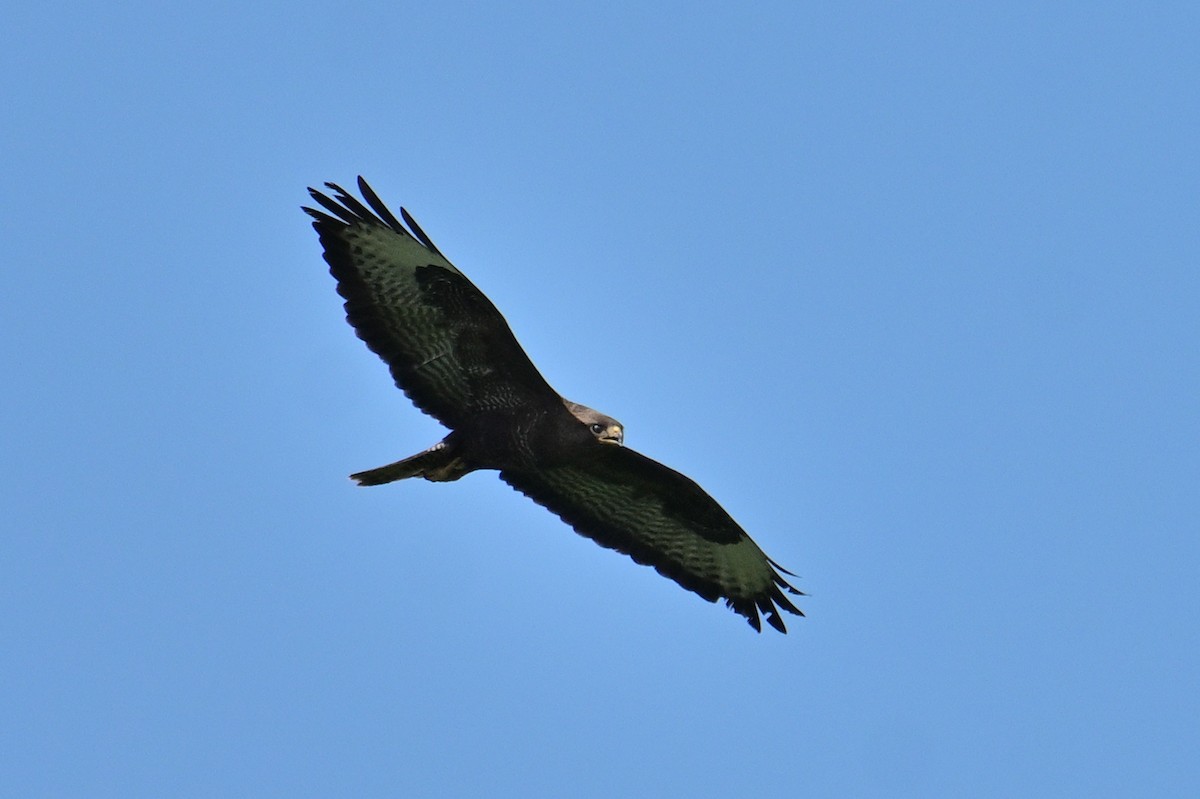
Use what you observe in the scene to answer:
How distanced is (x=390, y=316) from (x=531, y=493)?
79.0 inches

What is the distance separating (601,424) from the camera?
14867mm

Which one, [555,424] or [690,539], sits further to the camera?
[690,539]

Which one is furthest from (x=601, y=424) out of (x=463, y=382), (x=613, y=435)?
(x=463, y=382)

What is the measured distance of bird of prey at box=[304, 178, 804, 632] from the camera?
1469cm

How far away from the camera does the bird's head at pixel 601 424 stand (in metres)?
14.8

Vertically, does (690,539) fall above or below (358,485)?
above

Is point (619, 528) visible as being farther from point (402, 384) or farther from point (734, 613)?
point (402, 384)

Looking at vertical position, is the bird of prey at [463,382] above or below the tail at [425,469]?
above

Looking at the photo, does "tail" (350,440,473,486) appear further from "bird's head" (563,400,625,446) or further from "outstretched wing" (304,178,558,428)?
"bird's head" (563,400,625,446)

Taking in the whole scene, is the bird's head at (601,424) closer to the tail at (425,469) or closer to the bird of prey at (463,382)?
the bird of prey at (463,382)

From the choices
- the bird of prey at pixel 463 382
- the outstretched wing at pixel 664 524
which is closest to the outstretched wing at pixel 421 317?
the bird of prey at pixel 463 382

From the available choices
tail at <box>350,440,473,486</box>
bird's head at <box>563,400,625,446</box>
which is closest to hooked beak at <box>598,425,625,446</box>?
bird's head at <box>563,400,625,446</box>

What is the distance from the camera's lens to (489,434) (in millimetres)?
15086

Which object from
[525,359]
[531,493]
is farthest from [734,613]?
[525,359]
